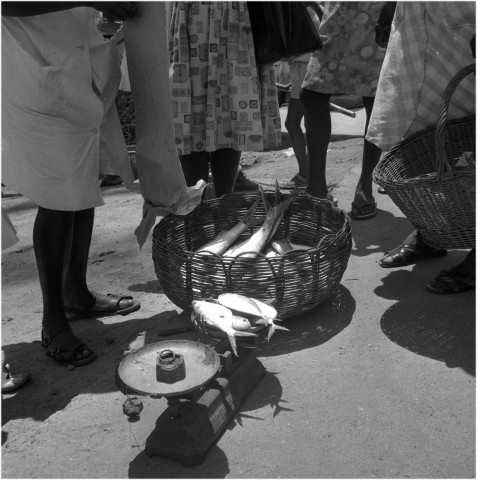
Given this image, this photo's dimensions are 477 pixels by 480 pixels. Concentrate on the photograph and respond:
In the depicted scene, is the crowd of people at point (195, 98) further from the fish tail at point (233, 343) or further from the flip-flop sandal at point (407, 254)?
the fish tail at point (233, 343)

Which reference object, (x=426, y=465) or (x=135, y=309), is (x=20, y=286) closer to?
(x=135, y=309)

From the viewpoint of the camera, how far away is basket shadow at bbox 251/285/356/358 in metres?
3.09

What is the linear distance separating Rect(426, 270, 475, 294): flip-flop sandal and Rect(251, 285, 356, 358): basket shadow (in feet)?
1.32

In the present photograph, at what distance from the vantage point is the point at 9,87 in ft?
8.89

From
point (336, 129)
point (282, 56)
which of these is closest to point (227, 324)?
point (282, 56)

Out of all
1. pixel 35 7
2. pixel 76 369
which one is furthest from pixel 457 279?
pixel 35 7

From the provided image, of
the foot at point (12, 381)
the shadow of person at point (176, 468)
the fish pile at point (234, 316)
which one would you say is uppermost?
the fish pile at point (234, 316)

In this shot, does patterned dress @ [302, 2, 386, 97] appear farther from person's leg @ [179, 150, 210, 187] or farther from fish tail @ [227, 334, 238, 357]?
fish tail @ [227, 334, 238, 357]

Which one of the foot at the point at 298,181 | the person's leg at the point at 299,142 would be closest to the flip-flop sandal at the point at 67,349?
the foot at the point at 298,181

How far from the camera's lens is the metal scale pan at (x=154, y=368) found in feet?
7.23

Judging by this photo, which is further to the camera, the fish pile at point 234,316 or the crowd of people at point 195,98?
the crowd of people at point 195,98

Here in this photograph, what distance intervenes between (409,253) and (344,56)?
1.39 meters

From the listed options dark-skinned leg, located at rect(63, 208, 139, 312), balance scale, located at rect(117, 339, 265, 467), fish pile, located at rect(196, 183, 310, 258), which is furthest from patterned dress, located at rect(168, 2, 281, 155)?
balance scale, located at rect(117, 339, 265, 467)

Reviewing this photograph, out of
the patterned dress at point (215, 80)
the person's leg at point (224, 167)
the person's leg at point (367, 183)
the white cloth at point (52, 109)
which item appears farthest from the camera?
the person's leg at point (367, 183)
